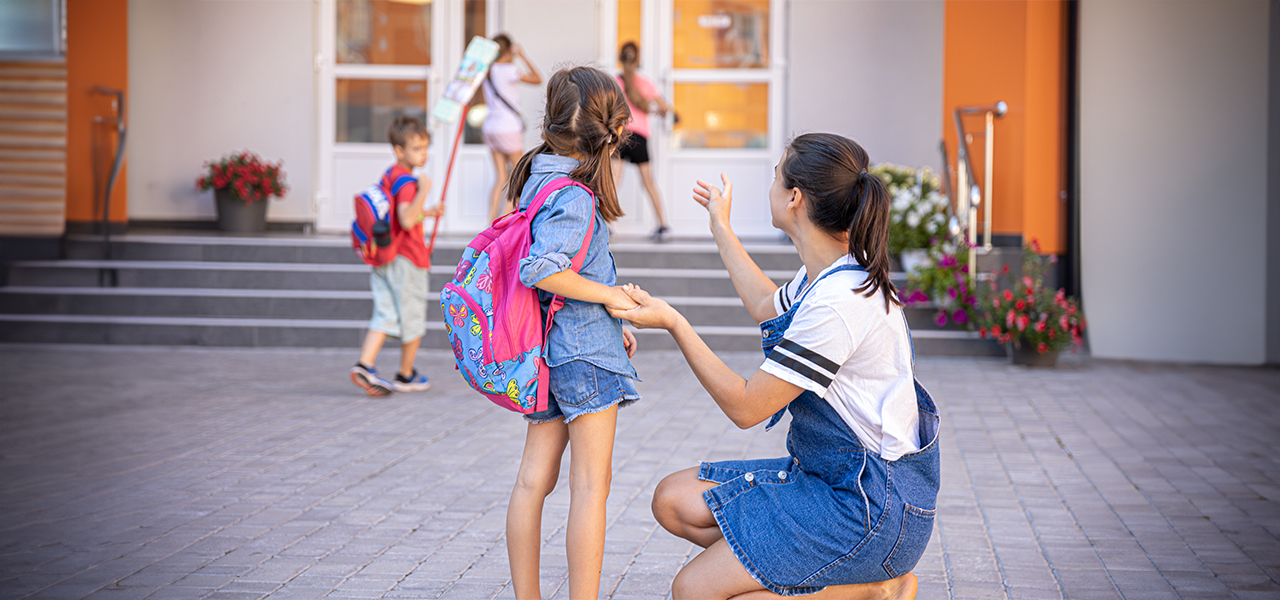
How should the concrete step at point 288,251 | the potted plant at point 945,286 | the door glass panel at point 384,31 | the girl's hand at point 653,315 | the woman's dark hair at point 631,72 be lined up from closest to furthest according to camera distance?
1. the girl's hand at point 653,315
2. the potted plant at point 945,286
3. the concrete step at point 288,251
4. the woman's dark hair at point 631,72
5. the door glass panel at point 384,31

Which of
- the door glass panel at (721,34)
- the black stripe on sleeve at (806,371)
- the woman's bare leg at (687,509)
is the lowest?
the woman's bare leg at (687,509)

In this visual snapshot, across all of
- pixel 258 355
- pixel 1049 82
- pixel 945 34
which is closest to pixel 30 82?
pixel 258 355

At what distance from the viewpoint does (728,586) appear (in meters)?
2.28

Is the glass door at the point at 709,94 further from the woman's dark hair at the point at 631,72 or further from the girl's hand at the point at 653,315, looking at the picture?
the girl's hand at the point at 653,315

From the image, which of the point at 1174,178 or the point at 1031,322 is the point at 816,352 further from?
the point at 1174,178

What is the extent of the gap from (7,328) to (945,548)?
26.2ft

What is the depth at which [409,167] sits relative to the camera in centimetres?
625

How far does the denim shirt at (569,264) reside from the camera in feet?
8.01

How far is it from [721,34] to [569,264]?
9385 millimetres

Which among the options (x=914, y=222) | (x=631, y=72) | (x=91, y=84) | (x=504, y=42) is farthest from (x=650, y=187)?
(x=91, y=84)

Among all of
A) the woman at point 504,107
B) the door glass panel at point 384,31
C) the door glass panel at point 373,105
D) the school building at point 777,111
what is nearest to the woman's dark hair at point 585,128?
the school building at point 777,111

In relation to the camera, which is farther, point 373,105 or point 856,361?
point 373,105

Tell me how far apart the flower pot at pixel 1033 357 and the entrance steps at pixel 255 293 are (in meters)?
0.32

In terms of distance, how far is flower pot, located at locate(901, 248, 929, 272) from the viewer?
→ 28.7ft
